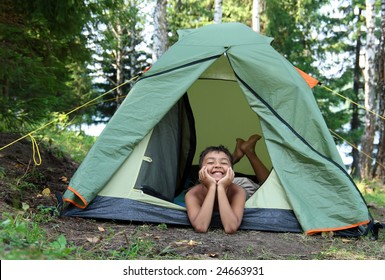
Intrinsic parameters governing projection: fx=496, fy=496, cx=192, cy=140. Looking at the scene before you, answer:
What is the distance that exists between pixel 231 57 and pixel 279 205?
1.32m

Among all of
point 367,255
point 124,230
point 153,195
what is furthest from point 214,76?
point 367,255

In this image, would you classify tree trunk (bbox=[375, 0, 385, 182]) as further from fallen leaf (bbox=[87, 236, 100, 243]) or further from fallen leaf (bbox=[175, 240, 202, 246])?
fallen leaf (bbox=[87, 236, 100, 243])

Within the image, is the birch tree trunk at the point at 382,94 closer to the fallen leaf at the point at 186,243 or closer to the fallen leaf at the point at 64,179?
the fallen leaf at the point at 64,179

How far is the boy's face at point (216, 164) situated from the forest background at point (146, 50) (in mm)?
1142

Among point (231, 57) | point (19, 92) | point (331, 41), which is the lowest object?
point (331, 41)

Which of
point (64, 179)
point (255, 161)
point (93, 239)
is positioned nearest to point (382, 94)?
point (255, 161)

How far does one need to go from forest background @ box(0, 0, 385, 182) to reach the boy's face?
1.14 metres

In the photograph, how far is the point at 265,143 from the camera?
4129 millimetres

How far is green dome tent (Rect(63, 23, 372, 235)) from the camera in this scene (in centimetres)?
383

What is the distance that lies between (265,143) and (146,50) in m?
17.1

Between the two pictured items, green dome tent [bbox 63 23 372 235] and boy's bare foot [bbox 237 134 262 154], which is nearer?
green dome tent [bbox 63 23 372 235]

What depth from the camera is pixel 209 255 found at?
306cm

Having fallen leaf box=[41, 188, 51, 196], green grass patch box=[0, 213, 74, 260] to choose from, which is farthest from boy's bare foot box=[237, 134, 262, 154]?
green grass patch box=[0, 213, 74, 260]

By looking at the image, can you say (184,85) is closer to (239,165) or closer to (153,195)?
(153,195)
